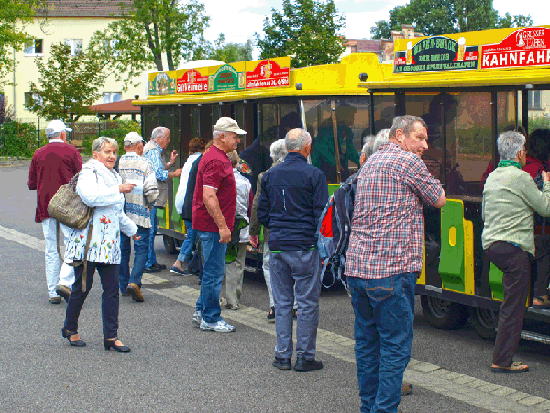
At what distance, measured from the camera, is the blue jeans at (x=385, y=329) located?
4.25m

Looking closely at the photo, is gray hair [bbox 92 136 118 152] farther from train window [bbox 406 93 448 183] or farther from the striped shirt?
train window [bbox 406 93 448 183]

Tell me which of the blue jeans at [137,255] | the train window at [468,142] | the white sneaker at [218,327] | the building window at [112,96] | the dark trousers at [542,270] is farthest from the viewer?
the building window at [112,96]

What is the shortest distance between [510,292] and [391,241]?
6.16ft

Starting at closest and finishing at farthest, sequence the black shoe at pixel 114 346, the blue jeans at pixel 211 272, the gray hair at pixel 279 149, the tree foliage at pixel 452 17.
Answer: the black shoe at pixel 114 346 → the blue jeans at pixel 211 272 → the gray hair at pixel 279 149 → the tree foliage at pixel 452 17

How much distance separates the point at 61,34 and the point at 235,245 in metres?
55.8

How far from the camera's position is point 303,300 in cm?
586

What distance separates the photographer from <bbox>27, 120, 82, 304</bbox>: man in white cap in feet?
27.0

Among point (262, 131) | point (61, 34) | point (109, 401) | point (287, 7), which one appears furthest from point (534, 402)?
point (61, 34)

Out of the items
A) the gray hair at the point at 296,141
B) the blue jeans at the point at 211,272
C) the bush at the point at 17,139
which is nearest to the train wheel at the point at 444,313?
the blue jeans at the point at 211,272

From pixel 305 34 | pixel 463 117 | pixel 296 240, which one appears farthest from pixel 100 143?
pixel 305 34

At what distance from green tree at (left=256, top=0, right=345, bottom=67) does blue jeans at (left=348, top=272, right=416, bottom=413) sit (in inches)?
813

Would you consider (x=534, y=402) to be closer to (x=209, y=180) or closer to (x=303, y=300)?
(x=303, y=300)

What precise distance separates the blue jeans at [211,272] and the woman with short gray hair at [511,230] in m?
2.33

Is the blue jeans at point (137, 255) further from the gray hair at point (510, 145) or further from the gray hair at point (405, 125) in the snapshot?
the gray hair at point (405, 125)
